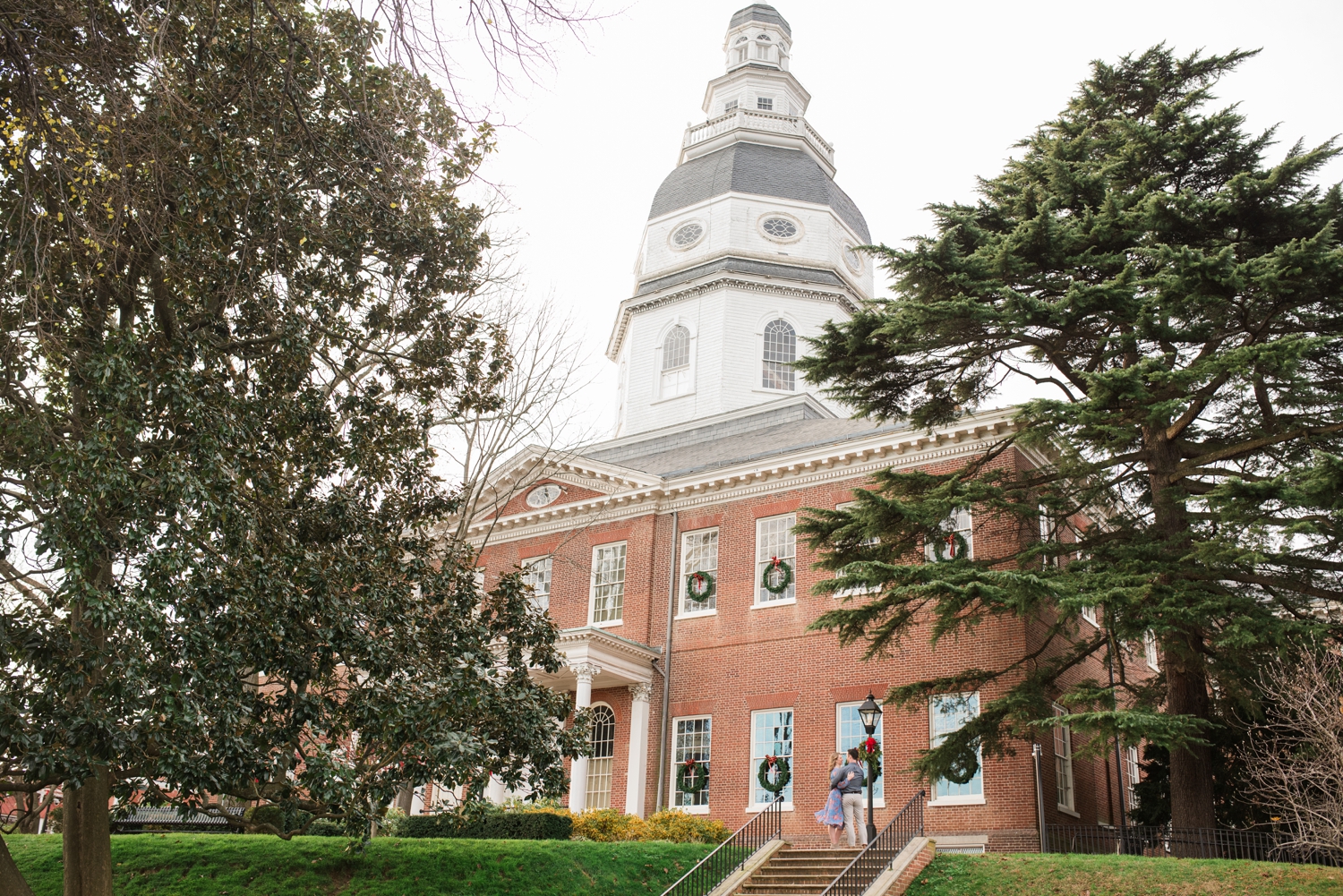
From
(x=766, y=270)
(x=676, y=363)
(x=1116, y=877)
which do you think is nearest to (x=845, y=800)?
(x=1116, y=877)

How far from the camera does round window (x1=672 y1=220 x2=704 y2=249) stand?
3769 centimetres

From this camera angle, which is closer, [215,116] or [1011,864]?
[215,116]

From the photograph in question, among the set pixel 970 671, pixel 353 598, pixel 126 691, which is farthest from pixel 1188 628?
pixel 126 691

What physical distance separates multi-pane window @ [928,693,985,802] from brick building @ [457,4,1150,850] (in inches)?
1.5

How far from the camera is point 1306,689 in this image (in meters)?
15.6

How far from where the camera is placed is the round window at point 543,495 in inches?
1176

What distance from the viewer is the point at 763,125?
40.8 meters

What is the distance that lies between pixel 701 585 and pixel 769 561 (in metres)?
1.83

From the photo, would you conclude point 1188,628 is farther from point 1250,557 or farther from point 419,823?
point 419,823

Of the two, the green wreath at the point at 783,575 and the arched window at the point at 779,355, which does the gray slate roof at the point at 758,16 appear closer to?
the arched window at the point at 779,355

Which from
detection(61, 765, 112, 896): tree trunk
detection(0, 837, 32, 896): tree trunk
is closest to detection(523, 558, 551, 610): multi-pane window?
detection(61, 765, 112, 896): tree trunk

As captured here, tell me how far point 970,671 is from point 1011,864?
3.47 metres

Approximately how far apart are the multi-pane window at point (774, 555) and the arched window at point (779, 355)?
9.20 m

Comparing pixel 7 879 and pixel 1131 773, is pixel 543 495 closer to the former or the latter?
pixel 1131 773
